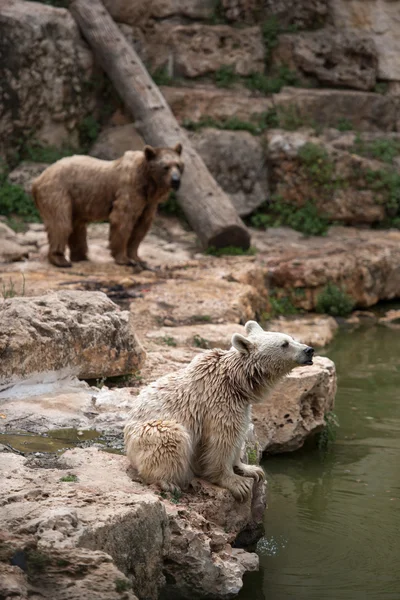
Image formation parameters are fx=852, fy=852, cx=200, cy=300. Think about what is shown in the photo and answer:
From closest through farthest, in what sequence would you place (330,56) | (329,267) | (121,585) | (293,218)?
(121,585), (329,267), (293,218), (330,56)

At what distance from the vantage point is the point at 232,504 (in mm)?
5285

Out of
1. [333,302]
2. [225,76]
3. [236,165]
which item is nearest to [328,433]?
[333,302]

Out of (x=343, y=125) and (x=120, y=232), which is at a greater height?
(x=343, y=125)

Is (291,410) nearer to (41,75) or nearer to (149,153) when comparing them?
(149,153)

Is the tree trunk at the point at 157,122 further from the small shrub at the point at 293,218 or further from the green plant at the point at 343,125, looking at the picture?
the green plant at the point at 343,125

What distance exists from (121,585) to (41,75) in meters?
13.7

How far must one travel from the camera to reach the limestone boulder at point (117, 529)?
3.95 meters

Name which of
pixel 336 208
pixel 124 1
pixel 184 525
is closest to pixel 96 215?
pixel 336 208

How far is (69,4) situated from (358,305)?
8.35m

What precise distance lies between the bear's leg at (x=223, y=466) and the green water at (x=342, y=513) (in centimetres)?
57

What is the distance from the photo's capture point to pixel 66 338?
693 centimetres

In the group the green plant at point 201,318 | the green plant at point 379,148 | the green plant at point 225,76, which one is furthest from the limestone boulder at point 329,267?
the green plant at point 225,76

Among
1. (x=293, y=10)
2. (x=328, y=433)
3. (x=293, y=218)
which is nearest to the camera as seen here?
(x=328, y=433)

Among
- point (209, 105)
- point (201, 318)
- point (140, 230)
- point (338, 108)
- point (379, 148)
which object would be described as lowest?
point (201, 318)
